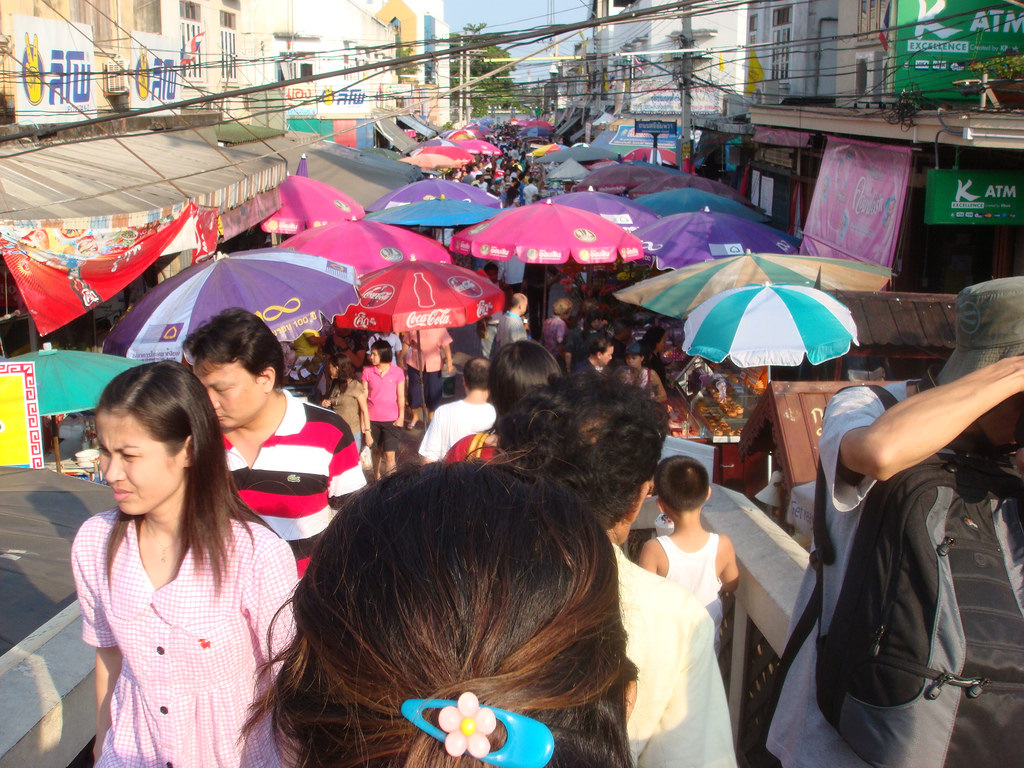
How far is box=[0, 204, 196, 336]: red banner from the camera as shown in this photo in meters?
5.96

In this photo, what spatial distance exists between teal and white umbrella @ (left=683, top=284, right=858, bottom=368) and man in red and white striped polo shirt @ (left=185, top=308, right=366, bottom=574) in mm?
3883

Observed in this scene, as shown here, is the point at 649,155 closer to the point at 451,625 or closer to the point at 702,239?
the point at 702,239

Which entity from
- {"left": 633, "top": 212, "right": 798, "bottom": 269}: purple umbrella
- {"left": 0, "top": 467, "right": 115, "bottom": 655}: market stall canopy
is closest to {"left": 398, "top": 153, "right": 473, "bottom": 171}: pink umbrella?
{"left": 633, "top": 212, "right": 798, "bottom": 269}: purple umbrella

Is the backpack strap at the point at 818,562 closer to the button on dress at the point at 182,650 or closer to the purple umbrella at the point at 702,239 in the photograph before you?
the button on dress at the point at 182,650

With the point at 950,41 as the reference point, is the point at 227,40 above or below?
above

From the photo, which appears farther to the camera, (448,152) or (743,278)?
(448,152)

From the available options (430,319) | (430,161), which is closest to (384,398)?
(430,319)

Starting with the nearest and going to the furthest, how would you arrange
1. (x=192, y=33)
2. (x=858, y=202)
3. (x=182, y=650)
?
(x=182, y=650) < (x=858, y=202) < (x=192, y=33)

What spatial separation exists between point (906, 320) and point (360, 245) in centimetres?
608

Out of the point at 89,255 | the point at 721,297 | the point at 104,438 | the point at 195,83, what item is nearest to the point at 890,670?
the point at 104,438

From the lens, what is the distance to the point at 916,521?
5.39 feet

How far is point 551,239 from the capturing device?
9.80 meters

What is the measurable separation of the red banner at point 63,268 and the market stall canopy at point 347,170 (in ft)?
28.7

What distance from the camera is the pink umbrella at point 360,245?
9523 millimetres
